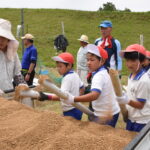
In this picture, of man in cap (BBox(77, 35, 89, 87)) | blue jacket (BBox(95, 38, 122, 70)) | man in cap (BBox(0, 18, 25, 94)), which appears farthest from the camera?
man in cap (BBox(77, 35, 89, 87))

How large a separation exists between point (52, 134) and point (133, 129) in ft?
2.79

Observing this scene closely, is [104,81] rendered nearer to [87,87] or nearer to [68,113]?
[68,113]

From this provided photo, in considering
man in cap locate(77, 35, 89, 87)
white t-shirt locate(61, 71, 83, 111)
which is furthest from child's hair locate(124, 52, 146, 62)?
man in cap locate(77, 35, 89, 87)

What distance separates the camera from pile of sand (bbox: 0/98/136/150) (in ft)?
7.35

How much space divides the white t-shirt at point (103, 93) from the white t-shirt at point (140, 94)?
23cm

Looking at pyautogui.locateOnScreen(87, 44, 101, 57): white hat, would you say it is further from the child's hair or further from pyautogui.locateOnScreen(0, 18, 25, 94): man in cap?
pyautogui.locateOnScreen(0, 18, 25, 94): man in cap

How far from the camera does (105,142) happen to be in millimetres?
2285

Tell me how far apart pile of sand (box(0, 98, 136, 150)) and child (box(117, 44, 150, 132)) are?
23 cm

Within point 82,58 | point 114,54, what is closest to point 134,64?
point 114,54

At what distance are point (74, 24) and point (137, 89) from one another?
2296 centimetres

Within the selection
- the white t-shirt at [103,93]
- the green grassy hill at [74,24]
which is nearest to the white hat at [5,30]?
the white t-shirt at [103,93]

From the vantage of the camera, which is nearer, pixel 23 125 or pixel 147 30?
pixel 23 125

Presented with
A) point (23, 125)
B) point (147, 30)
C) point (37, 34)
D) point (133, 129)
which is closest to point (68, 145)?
point (23, 125)

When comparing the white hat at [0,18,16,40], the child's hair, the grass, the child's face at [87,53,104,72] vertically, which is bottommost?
the grass
